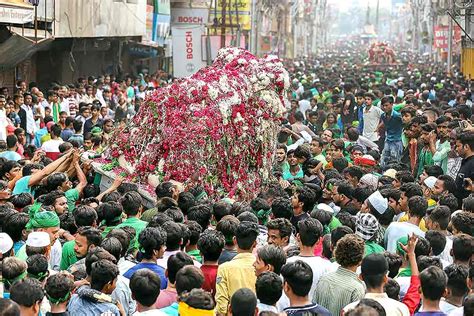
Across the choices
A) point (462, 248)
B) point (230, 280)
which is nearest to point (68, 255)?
point (230, 280)

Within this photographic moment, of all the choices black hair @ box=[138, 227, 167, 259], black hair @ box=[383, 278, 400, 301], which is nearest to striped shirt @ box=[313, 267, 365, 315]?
black hair @ box=[383, 278, 400, 301]

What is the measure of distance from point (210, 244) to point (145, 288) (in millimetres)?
1239

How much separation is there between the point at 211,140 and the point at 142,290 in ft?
19.5

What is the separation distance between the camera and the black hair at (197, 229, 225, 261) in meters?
7.83

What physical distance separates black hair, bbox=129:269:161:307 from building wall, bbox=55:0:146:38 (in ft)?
49.4

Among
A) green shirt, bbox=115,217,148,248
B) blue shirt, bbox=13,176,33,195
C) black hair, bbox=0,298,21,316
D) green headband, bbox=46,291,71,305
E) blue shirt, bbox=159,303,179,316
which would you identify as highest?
black hair, bbox=0,298,21,316

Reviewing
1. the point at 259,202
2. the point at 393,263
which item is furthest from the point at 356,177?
the point at 393,263

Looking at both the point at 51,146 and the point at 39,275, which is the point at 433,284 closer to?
the point at 39,275

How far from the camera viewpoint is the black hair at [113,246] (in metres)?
7.82

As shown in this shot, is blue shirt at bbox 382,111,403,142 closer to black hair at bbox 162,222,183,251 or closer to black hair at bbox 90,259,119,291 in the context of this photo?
black hair at bbox 162,222,183,251

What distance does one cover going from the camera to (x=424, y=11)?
7800cm

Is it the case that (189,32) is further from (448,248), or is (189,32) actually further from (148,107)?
(448,248)

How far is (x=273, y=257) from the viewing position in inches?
291

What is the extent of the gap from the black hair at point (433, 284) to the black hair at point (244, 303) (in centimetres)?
121
